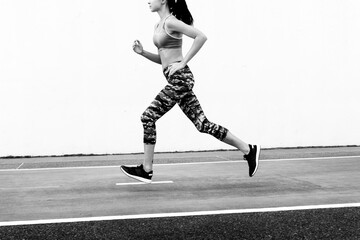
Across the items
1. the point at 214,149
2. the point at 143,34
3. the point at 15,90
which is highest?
the point at 143,34

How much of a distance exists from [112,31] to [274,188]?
501 centimetres

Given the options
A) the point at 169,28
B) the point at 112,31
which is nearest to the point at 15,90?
the point at 112,31

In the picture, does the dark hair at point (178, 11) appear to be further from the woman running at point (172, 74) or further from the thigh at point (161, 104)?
the thigh at point (161, 104)

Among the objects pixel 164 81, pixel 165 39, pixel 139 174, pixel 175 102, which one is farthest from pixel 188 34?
pixel 164 81

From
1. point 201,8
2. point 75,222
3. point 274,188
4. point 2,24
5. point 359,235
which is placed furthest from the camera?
point 201,8

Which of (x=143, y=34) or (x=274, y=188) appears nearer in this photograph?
(x=274, y=188)

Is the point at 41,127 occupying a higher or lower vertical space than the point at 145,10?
lower

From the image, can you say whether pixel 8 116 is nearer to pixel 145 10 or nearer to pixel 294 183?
pixel 145 10

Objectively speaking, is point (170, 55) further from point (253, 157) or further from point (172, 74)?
point (253, 157)

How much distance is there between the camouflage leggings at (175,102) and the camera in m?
5.78

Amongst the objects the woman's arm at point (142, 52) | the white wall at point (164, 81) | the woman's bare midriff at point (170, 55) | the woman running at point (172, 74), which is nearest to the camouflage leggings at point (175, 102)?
the woman running at point (172, 74)

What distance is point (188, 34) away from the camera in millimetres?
5637

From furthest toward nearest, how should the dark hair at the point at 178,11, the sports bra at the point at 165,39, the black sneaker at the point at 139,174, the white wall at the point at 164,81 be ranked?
the white wall at the point at 164,81 < the black sneaker at the point at 139,174 < the dark hair at the point at 178,11 < the sports bra at the point at 165,39

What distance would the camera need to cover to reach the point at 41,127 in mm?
9883
